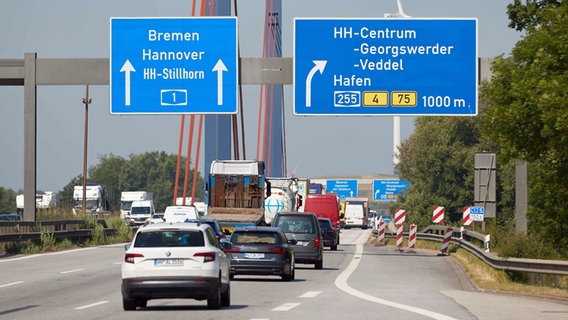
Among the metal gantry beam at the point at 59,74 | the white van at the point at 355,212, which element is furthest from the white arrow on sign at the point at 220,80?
the white van at the point at 355,212

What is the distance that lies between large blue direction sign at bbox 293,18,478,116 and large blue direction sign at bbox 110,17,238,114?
2.23m

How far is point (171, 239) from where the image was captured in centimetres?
1989

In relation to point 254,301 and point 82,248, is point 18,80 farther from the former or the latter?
point 254,301

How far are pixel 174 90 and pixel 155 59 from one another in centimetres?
112

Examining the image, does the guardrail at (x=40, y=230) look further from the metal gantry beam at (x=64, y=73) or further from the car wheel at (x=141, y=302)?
the car wheel at (x=141, y=302)

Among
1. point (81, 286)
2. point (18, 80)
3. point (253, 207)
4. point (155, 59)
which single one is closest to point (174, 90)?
point (155, 59)

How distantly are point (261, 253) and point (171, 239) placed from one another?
8969mm

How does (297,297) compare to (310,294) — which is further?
(310,294)

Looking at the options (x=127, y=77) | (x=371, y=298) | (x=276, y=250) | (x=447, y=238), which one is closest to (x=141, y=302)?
(x=371, y=298)

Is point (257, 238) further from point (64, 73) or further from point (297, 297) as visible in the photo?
point (64, 73)

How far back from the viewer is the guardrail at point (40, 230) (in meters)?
40.1

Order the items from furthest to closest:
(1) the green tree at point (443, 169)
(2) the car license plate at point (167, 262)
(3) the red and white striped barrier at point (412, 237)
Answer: (1) the green tree at point (443, 169) < (3) the red and white striped barrier at point (412, 237) < (2) the car license plate at point (167, 262)

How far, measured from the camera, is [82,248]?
158 ft

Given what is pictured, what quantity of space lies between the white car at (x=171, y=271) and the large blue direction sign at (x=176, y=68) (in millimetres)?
17498
